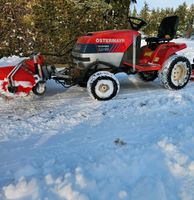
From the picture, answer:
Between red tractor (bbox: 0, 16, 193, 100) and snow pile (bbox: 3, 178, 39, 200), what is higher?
red tractor (bbox: 0, 16, 193, 100)

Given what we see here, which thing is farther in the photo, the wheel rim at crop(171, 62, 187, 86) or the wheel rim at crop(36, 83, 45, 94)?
the wheel rim at crop(171, 62, 187, 86)

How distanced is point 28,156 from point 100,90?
2.46 m

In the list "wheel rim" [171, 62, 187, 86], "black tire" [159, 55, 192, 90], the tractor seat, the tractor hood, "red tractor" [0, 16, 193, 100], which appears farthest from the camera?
the tractor seat

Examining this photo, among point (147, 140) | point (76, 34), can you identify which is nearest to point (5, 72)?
point (147, 140)

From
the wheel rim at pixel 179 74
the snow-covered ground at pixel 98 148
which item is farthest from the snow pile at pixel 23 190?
the wheel rim at pixel 179 74

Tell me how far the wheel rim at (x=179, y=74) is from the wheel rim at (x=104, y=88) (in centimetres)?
146

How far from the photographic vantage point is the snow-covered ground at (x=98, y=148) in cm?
275

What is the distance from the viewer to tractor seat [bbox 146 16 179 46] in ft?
21.3

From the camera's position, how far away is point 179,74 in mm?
6371

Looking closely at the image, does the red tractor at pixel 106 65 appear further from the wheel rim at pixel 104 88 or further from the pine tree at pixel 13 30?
the pine tree at pixel 13 30

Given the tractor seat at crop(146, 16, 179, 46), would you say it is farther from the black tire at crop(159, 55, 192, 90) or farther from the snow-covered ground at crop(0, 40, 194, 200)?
the snow-covered ground at crop(0, 40, 194, 200)

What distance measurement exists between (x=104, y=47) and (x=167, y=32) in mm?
1770

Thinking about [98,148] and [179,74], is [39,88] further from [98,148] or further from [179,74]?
[179,74]

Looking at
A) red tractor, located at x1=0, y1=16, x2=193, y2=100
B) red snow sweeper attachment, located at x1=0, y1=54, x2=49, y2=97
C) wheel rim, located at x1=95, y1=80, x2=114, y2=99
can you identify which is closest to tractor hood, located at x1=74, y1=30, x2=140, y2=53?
red tractor, located at x1=0, y1=16, x2=193, y2=100
